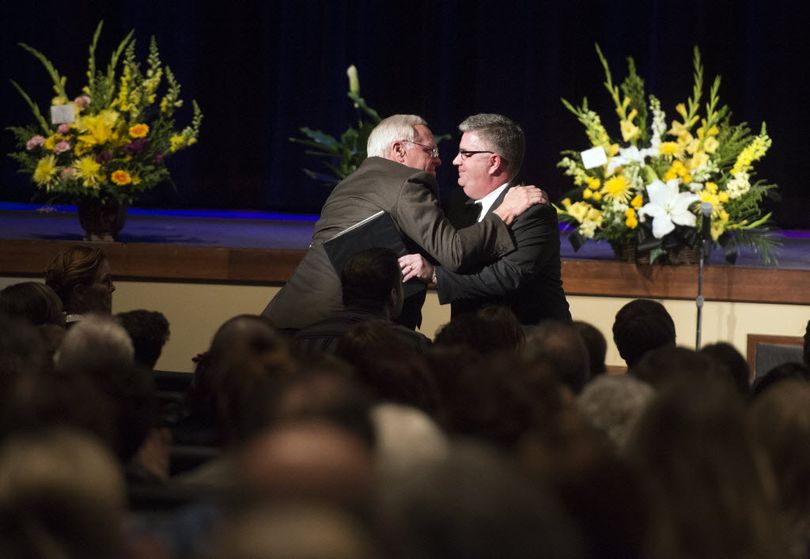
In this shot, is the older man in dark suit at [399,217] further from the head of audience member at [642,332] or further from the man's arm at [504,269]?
the head of audience member at [642,332]

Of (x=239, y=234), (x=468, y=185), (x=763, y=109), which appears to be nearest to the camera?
(x=468, y=185)

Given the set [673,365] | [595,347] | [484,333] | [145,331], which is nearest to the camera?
[673,365]

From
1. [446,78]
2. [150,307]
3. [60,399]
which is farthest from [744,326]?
[60,399]

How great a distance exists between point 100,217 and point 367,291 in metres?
2.38

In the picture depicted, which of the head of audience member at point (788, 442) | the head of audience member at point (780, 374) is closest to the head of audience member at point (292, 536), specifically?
the head of audience member at point (788, 442)

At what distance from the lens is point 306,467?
1.31 meters

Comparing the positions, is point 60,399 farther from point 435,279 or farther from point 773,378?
point 435,279

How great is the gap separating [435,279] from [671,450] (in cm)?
259

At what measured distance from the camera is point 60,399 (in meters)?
1.89

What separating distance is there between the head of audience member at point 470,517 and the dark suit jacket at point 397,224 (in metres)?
2.59

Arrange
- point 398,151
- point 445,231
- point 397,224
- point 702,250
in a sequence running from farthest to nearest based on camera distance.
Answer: point 702,250
point 398,151
point 397,224
point 445,231

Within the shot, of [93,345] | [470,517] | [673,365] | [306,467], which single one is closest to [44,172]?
[93,345]

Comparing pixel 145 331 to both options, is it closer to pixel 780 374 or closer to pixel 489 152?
pixel 489 152

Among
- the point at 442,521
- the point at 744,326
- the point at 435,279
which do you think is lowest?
the point at 744,326
